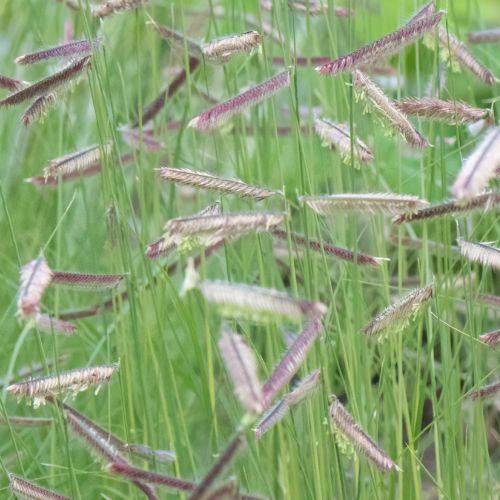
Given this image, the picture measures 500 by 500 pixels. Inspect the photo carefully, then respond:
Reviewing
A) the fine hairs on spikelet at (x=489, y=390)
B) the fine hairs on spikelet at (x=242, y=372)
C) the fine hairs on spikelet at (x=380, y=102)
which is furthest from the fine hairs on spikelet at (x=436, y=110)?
the fine hairs on spikelet at (x=242, y=372)

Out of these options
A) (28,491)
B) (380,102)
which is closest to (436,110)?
(380,102)

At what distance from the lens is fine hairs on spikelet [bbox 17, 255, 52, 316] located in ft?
2.71

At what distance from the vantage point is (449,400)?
142cm

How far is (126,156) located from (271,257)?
454 mm

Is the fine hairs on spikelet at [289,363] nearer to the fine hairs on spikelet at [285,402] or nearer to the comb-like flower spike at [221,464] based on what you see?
the comb-like flower spike at [221,464]

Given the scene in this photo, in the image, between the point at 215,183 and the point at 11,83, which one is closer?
the point at 215,183

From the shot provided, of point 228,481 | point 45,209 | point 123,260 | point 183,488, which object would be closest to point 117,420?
point 45,209

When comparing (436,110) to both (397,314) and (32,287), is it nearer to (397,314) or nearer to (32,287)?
(397,314)

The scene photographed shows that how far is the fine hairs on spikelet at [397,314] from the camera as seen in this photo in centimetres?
120

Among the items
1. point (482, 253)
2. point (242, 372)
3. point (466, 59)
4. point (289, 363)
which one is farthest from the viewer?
point (466, 59)

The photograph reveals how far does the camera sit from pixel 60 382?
1.09 meters

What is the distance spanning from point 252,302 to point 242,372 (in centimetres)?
5

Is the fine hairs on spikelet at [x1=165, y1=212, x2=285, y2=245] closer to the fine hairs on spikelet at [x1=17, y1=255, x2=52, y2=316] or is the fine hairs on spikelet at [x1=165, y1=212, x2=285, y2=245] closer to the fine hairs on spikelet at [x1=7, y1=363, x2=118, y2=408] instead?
the fine hairs on spikelet at [x1=17, y1=255, x2=52, y2=316]

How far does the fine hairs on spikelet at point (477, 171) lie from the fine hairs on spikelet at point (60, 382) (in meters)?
0.49
